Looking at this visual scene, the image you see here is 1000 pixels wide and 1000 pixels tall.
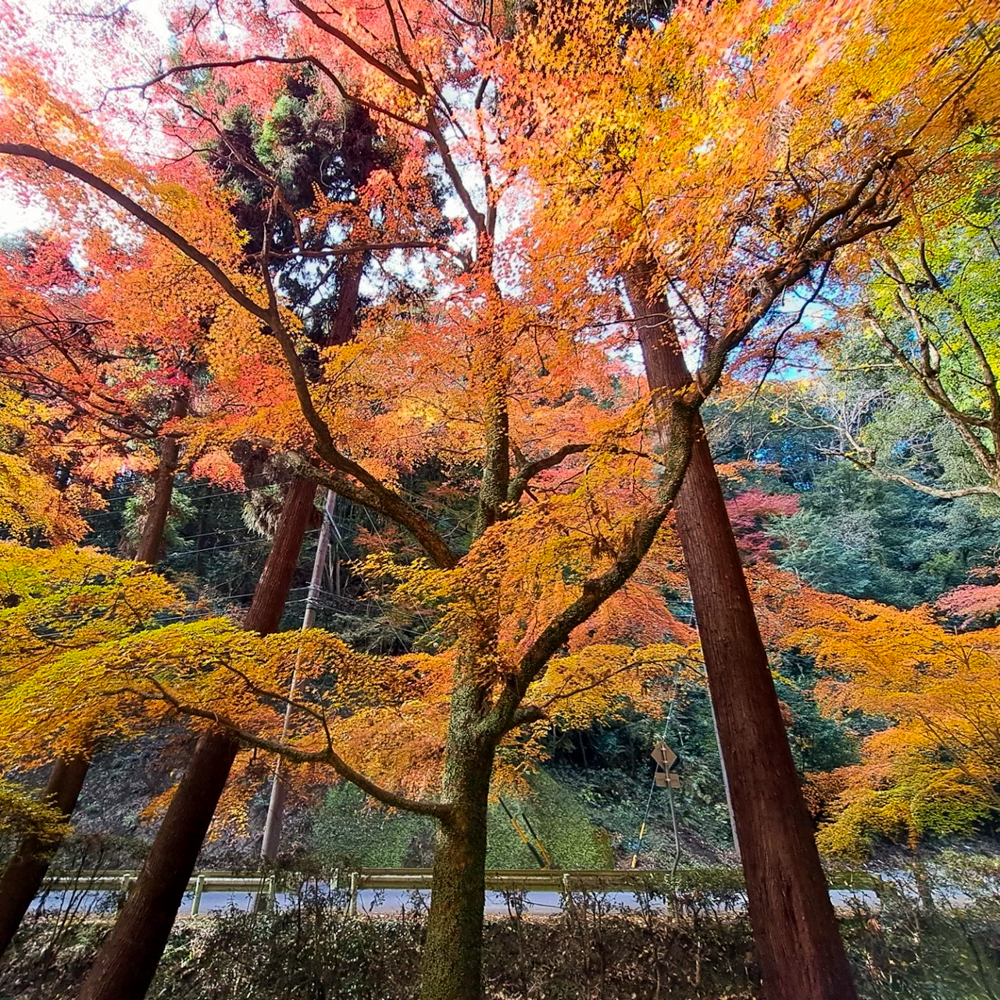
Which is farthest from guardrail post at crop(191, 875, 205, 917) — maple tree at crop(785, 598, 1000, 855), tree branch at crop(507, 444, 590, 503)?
maple tree at crop(785, 598, 1000, 855)

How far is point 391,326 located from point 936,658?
20.7ft

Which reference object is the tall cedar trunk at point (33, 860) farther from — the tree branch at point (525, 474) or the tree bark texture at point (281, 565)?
the tree branch at point (525, 474)

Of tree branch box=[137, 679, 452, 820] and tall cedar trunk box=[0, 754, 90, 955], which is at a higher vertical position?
tree branch box=[137, 679, 452, 820]

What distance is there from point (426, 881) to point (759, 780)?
212 inches

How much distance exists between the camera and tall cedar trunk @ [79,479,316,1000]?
146 inches

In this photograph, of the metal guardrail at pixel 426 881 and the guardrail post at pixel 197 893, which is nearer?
the metal guardrail at pixel 426 881

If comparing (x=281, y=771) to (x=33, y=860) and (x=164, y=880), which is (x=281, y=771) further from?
(x=33, y=860)

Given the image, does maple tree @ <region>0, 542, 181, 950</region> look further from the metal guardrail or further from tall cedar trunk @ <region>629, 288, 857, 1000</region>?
tall cedar trunk @ <region>629, 288, 857, 1000</region>

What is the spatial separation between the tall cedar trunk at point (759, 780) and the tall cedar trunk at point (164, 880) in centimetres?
318

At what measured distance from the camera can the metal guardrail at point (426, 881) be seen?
16.3 feet

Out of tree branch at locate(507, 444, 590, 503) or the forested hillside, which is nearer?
the forested hillside

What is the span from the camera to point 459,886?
9.06 ft

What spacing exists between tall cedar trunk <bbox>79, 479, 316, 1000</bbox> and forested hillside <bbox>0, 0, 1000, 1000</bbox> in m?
0.03

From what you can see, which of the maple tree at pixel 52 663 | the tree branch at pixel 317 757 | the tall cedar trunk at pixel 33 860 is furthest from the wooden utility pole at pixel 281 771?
the tall cedar trunk at pixel 33 860
